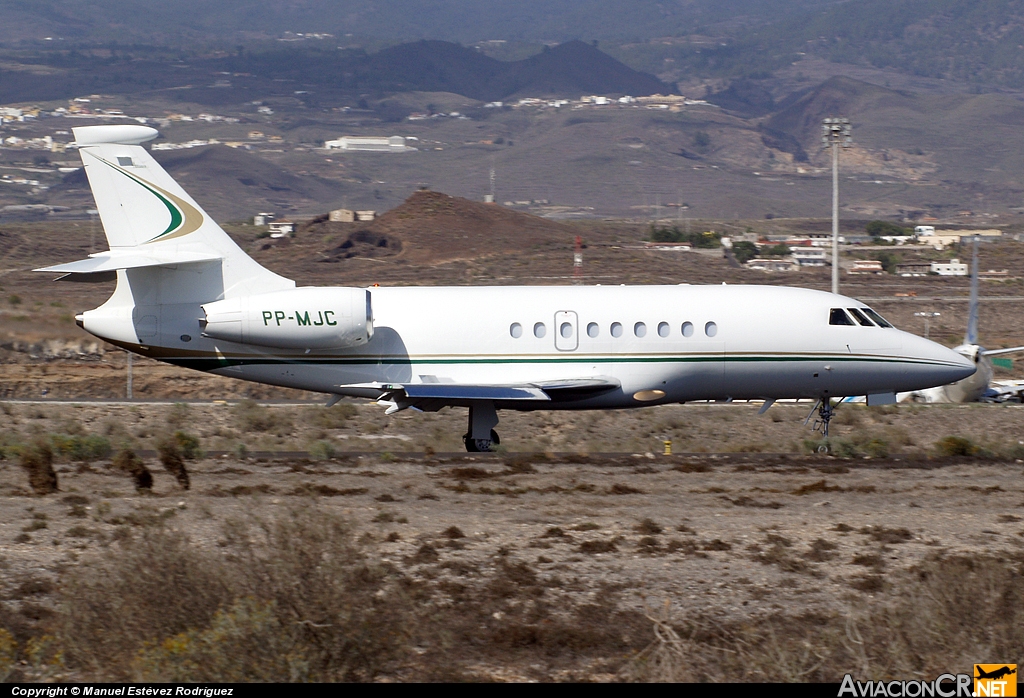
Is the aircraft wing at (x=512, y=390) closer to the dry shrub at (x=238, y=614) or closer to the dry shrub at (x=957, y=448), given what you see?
the dry shrub at (x=957, y=448)

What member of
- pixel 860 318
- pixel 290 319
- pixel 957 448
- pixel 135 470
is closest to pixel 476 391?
pixel 290 319

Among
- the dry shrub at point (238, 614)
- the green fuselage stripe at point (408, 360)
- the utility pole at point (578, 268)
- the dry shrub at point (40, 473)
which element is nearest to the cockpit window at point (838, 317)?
the green fuselage stripe at point (408, 360)

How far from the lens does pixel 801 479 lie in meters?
19.4

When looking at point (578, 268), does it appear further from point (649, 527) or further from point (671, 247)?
point (649, 527)

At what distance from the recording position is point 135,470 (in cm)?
1780

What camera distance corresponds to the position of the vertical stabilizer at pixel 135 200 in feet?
71.4

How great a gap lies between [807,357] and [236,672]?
16.5 meters

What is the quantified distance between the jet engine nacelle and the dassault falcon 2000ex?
0.09 feet

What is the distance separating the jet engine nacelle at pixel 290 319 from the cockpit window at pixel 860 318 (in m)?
9.74

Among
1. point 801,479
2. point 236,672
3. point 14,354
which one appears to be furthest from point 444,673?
point 14,354

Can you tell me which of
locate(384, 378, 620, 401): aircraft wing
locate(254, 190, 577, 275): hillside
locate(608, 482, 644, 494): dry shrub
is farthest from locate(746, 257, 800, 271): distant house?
locate(608, 482, 644, 494): dry shrub

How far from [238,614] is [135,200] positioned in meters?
14.9

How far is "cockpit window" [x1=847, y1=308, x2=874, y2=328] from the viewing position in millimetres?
23312

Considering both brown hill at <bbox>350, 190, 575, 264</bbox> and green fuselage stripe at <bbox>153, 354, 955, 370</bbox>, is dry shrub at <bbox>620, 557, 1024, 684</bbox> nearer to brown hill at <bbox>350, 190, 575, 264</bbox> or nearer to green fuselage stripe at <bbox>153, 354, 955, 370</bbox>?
green fuselage stripe at <bbox>153, 354, 955, 370</bbox>
